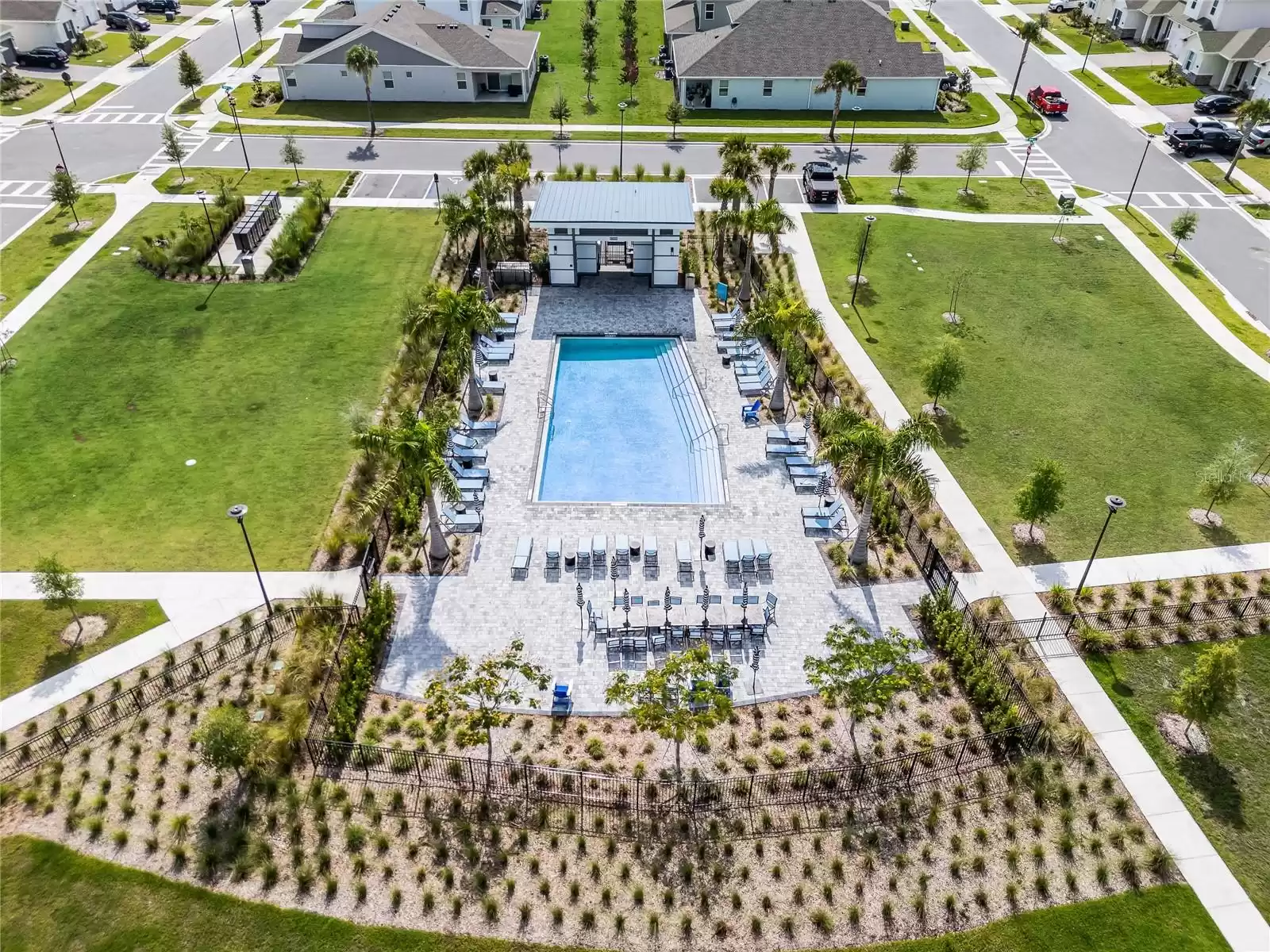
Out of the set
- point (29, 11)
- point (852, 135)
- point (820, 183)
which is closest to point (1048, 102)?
point (852, 135)

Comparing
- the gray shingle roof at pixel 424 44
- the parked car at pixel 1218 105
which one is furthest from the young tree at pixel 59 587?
→ the parked car at pixel 1218 105

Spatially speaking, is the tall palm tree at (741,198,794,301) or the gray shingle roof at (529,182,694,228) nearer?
the tall palm tree at (741,198,794,301)

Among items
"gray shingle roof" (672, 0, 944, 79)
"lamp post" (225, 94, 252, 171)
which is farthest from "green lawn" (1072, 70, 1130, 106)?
"lamp post" (225, 94, 252, 171)

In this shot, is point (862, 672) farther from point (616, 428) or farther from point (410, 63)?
point (410, 63)

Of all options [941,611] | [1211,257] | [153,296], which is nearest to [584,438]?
[941,611]

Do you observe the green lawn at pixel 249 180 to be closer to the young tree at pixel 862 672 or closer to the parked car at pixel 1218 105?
the young tree at pixel 862 672

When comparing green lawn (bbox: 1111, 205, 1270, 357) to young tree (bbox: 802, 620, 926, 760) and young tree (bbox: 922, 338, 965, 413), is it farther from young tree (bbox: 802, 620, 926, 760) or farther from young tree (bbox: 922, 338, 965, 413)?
A: young tree (bbox: 802, 620, 926, 760)

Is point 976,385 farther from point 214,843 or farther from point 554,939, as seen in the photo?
point 214,843
